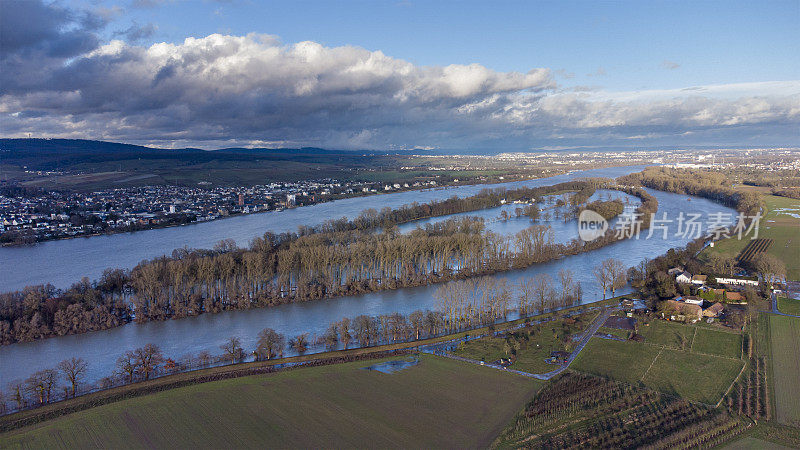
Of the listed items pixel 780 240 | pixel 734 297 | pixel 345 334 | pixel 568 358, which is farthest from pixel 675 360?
pixel 780 240

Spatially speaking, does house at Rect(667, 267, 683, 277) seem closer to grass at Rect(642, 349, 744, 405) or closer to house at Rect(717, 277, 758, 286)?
house at Rect(717, 277, 758, 286)

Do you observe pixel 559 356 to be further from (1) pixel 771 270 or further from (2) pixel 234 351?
(1) pixel 771 270

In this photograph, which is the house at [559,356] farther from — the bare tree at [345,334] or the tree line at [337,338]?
the bare tree at [345,334]

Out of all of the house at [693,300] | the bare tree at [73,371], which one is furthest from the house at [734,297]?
the bare tree at [73,371]

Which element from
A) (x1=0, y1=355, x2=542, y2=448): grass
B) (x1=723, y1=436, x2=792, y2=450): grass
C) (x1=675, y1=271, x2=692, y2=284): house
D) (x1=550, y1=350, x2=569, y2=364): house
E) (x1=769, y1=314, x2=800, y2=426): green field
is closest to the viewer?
(x1=723, y1=436, x2=792, y2=450): grass

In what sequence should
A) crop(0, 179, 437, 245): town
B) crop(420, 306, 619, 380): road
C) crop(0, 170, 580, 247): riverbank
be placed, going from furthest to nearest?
crop(0, 179, 437, 245): town < crop(0, 170, 580, 247): riverbank < crop(420, 306, 619, 380): road

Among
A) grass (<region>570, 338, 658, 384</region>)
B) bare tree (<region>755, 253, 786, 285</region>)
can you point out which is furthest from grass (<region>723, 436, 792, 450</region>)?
bare tree (<region>755, 253, 786, 285</region>)
